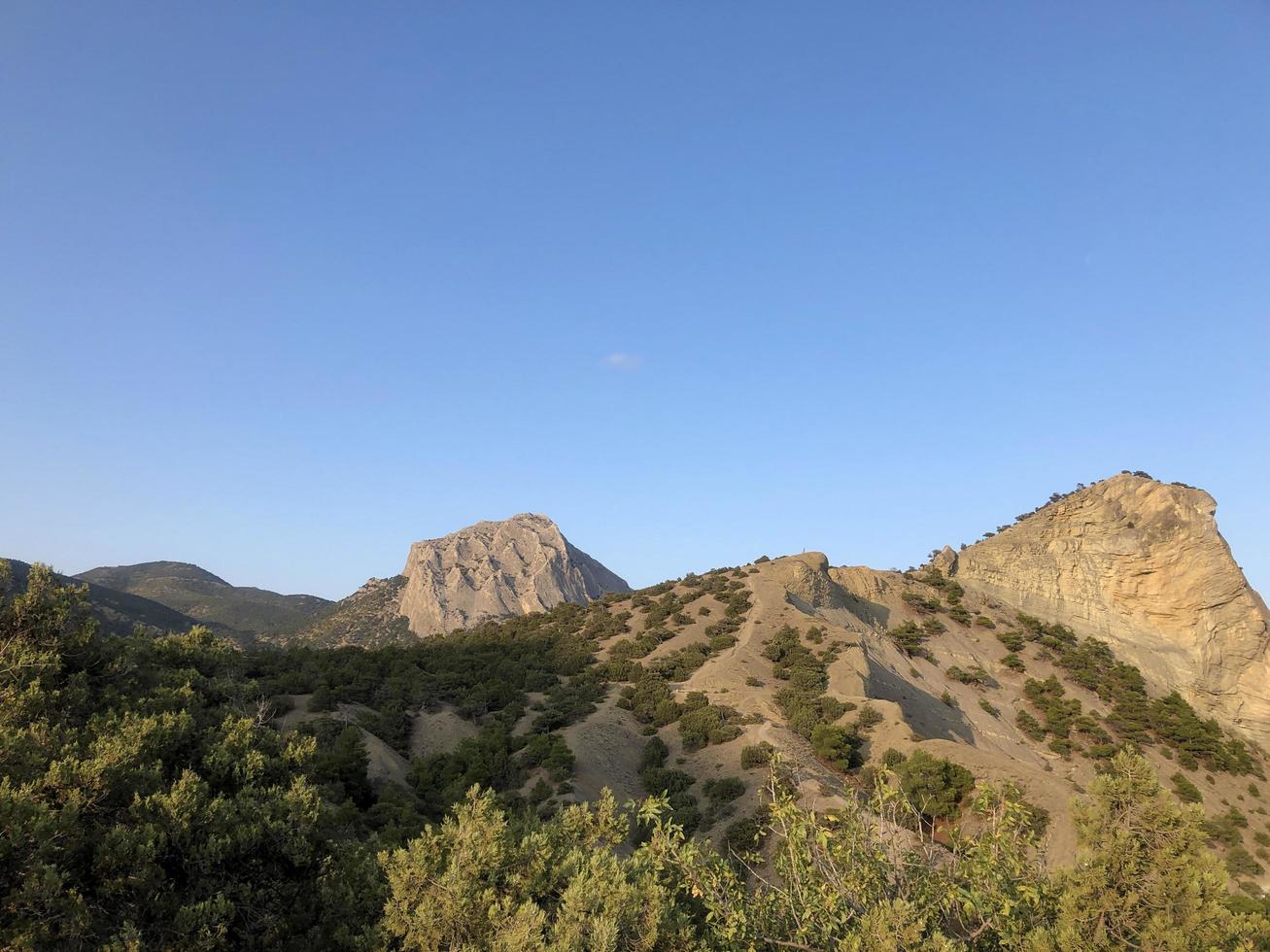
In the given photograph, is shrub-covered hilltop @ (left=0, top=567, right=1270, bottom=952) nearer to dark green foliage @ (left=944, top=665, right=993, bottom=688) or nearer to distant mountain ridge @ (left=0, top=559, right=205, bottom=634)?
dark green foliage @ (left=944, top=665, right=993, bottom=688)

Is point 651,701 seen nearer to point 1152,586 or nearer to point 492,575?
point 1152,586

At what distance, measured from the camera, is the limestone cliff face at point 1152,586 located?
69.3 m

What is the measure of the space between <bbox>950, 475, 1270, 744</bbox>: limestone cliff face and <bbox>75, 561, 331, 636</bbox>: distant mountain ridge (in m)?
120

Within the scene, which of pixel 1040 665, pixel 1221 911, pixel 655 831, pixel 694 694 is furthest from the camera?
pixel 1040 665

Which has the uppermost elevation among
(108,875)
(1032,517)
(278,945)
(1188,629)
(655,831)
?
(1032,517)

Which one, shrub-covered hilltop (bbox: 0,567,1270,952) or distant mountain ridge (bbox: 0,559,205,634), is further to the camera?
distant mountain ridge (bbox: 0,559,205,634)

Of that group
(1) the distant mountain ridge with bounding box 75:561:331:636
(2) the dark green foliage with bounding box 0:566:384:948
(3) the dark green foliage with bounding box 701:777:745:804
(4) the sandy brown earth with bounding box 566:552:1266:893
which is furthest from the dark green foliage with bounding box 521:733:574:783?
(1) the distant mountain ridge with bounding box 75:561:331:636

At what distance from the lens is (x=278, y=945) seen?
11367 mm

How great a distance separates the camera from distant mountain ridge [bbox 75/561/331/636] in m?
132

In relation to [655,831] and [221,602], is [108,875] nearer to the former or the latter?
[655,831]

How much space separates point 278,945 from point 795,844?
29.0ft

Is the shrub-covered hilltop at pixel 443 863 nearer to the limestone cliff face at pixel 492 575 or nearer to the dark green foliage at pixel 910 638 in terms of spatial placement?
the dark green foliage at pixel 910 638

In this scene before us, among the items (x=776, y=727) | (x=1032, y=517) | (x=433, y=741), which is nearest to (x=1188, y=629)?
(x=1032, y=517)

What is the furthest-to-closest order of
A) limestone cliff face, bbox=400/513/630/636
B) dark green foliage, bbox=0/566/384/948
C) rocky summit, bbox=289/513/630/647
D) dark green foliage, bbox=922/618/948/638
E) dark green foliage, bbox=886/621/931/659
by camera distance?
limestone cliff face, bbox=400/513/630/636 → rocky summit, bbox=289/513/630/647 → dark green foliage, bbox=922/618/948/638 → dark green foliage, bbox=886/621/931/659 → dark green foliage, bbox=0/566/384/948
